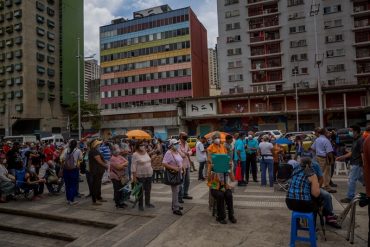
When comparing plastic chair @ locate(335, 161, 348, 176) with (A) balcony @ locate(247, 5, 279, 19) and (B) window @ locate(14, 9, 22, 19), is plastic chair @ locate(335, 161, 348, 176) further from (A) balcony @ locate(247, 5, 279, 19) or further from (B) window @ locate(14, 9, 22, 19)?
(B) window @ locate(14, 9, 22, 19)

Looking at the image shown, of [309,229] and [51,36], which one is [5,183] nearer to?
[309,229]

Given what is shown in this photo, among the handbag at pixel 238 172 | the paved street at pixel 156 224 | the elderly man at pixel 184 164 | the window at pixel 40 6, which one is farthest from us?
the window at pixel 40 6

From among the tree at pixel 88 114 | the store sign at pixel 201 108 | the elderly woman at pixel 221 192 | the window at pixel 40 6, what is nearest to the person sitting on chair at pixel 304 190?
the elderly woman at pixel 221 192

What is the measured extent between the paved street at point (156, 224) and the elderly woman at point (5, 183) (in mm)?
426

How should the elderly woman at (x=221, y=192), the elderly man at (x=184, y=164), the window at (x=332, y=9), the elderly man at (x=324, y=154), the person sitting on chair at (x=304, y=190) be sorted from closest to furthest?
the person sitting on chair at (x=304, y=190) → the elderly woman at (x=221, y=192) → the elderly man at (x=184, y=164) → the elderly man at (x=324, y=154) → the window at (x=332, y=9)

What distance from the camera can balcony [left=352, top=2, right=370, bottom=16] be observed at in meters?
46.6

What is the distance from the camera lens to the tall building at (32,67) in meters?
56.7

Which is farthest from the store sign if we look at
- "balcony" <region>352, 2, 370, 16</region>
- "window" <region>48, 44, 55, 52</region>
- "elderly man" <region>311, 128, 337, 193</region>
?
"elderly man" <region>311, 128, 337, 193</region>

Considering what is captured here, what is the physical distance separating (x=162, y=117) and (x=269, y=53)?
2277cm

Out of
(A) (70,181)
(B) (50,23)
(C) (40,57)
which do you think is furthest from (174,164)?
(B) (50,23)

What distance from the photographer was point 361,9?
47.4m

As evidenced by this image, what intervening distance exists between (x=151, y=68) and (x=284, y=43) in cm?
2577

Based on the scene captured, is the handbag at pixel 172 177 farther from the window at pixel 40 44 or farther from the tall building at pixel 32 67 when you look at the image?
the window at pixel 40 44

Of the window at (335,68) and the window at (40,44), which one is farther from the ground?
the window at (40,44)
